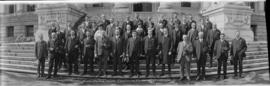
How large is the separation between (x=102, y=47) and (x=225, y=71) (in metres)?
2.07

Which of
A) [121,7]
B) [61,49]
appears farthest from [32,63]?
[121,7]

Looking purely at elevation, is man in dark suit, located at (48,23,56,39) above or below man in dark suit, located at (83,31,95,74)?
above

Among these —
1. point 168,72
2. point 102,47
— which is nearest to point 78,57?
point 102,47

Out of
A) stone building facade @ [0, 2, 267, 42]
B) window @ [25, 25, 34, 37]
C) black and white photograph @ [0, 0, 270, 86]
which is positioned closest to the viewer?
black and white photograph @ [0, 0, 270, 86]

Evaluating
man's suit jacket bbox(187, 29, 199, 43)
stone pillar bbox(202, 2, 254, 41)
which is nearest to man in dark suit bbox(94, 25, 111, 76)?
man's suit jacket bbox(187, 29, 199, 43)

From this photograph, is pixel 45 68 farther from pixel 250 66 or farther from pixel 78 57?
pixel 250 66

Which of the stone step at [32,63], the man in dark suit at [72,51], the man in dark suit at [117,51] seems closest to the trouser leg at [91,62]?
the stone step at [32,63]

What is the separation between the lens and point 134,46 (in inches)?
189

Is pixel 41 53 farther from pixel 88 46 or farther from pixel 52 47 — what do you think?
pixel 88 46

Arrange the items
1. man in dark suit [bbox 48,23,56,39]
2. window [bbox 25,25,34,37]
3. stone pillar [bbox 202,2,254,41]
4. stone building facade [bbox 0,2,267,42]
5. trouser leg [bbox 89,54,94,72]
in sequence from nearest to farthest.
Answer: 1. trouser leg [bbox 89,54,94,72]
2. man in dark suit [bbox 48,23,56,39]
3. stone building facade [bbox 0,2,267,42]
4. stone pillar [bbox 202,2,254,41]
5. window [bbox 25,25,34,37]

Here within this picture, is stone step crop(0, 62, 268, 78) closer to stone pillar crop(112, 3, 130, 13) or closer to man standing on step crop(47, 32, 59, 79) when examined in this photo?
man standing on step crop(47, 32, 59, 79)

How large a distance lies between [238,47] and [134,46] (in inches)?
67.7

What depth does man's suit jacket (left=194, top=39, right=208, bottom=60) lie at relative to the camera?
4699mm

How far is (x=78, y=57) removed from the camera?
4.84 meters
